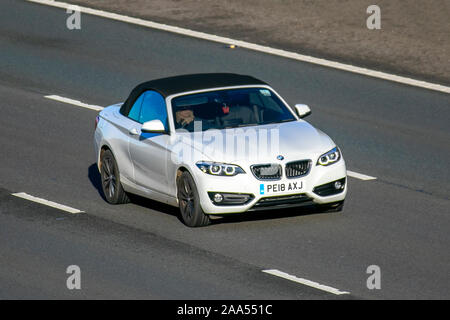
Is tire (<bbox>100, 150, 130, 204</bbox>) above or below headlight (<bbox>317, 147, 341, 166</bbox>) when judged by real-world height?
below

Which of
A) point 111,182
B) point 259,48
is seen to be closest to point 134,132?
point 111,182

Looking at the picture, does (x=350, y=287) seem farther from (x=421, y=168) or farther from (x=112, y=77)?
(x=112, y=77)

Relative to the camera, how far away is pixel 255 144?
15531 millimetres

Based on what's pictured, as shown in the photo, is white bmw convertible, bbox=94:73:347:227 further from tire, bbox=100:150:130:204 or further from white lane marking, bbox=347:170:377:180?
white lane marking, bbox=347:170:377:180

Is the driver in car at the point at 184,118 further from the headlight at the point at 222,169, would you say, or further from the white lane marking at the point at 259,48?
the white lane marking at the point at 259,48

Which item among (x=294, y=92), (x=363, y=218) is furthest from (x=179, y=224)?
(x=294, y=92)

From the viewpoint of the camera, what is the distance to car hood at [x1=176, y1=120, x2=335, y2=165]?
1532 centimetres

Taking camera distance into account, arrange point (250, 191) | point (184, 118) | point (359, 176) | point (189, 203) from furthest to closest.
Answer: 1. point (359, 176)
2. point (184, 118)
3. point (189, 203)
4. point (250, 191)

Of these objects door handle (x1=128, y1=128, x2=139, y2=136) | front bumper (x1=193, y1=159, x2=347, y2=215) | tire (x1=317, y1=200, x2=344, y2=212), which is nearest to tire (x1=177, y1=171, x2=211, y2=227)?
front bumper (x1=193, y1=159, x2=347, y2=215)

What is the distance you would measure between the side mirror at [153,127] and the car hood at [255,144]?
26 centimetres

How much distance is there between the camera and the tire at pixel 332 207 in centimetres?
1591

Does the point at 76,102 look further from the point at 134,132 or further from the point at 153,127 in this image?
the point at 153,127

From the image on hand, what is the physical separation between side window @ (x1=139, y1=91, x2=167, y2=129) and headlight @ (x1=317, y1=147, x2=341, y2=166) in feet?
7.08

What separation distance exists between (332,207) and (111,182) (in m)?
3.17
